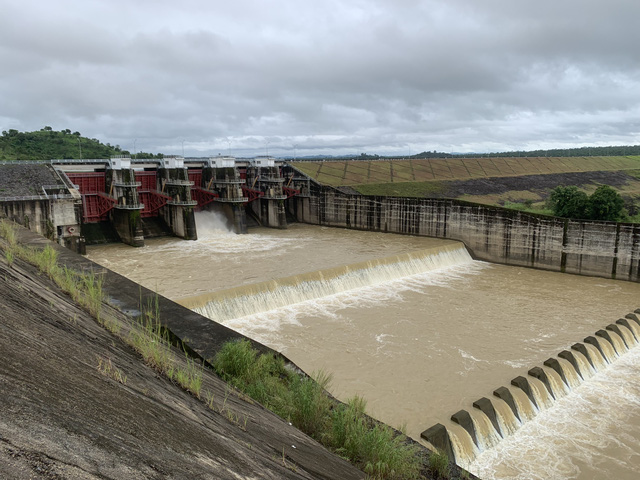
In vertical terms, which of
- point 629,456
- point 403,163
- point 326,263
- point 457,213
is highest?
point 403,163

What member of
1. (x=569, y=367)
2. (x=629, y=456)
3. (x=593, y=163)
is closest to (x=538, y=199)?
(x=593, y=163)

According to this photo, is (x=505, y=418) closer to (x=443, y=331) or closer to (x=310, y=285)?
(x=443, y=331)

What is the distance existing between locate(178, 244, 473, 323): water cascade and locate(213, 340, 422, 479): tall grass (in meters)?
7.86

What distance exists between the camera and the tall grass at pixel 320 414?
14.5 ft

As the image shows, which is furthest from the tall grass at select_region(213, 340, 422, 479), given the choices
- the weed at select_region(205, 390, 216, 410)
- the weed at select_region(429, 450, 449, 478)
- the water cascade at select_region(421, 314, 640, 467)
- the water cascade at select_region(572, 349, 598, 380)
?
the water cascade at select_region(572, 349, 598, 380)

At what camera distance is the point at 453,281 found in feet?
65.6

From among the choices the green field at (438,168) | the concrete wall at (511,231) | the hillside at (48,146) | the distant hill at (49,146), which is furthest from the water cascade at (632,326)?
the hillside at (48,146)

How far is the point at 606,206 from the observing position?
1043 inches

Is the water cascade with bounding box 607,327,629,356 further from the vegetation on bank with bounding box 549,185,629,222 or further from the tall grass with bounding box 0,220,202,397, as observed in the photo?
the vegetation on bank with bounding box 549,185,629,222

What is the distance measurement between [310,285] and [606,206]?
795 inches

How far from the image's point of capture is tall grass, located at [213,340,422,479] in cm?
441

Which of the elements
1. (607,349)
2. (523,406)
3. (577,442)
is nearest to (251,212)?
(607,349)

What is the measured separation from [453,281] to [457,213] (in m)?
6.84

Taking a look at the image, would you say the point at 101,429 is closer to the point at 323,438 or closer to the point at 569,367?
the point at 323,438
